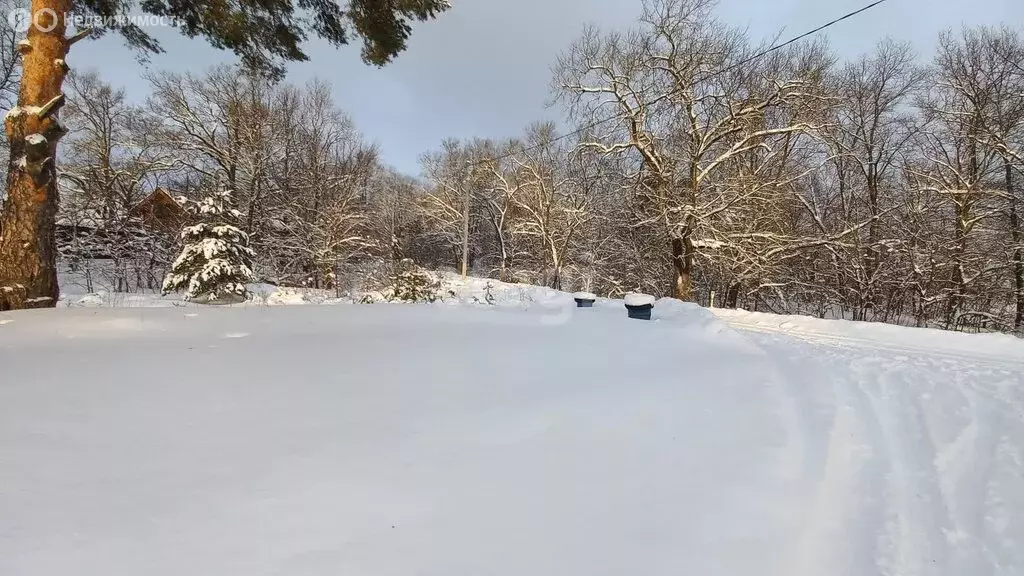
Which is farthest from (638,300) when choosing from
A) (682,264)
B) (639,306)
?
(682,264)

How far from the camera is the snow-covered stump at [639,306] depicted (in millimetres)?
7918

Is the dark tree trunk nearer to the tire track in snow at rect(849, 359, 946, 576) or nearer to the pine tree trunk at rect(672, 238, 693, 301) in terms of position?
the pine tree trunk at rect(672, 238, 693, 301)

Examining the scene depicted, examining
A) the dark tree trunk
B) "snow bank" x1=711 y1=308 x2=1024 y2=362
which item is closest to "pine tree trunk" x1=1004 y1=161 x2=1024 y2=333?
the dark tree trunk

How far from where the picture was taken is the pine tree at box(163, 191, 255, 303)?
12.3 m

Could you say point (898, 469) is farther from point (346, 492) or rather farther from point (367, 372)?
point (367, 372)

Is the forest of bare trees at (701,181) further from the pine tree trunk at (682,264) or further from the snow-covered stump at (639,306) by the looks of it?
the snow-covered stump at (639,306)

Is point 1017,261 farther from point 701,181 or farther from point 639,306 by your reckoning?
point 639,306

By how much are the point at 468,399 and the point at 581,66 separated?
14476 mm

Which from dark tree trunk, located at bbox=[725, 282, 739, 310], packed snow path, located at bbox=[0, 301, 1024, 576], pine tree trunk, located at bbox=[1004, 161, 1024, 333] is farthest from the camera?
dark tree trunk, located at bbox=[725, 282, 739, 310]

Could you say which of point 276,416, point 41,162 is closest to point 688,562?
point 276,416

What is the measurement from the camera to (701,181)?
615 inches

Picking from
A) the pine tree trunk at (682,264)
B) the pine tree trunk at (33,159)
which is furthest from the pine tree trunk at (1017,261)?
the pine tree trunk at (33,159)

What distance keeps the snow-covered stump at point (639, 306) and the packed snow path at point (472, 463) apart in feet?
10.6

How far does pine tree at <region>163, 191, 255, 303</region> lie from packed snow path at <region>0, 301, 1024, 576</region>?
26.8ft
